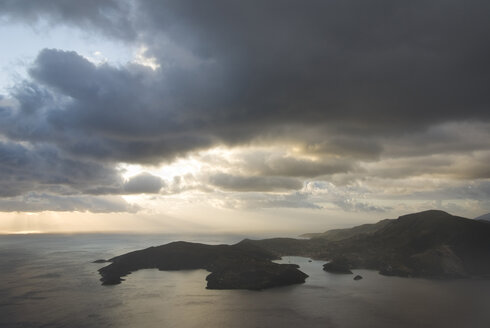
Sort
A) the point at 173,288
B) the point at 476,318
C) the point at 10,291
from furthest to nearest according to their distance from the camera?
the point at 173,288, the point at 10,291, the point at 476,318

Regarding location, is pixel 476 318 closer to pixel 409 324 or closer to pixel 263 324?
pixel 409 324

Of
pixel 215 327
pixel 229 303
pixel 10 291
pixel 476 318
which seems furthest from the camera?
pixel 10 291

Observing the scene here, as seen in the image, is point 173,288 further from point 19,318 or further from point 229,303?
point 19,318

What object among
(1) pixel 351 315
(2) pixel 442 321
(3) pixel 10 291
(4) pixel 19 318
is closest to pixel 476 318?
(2) pixel 442 321

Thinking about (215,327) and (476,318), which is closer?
(215,327)

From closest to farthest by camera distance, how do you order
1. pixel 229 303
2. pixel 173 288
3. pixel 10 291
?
pixel 229 303 < pixel 10 291 < pixel 173 288

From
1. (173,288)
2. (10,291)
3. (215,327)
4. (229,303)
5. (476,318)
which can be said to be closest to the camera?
(215,327)

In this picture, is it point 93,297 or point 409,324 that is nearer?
point 409,324

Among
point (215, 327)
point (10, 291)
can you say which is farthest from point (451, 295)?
point (10, 291)
